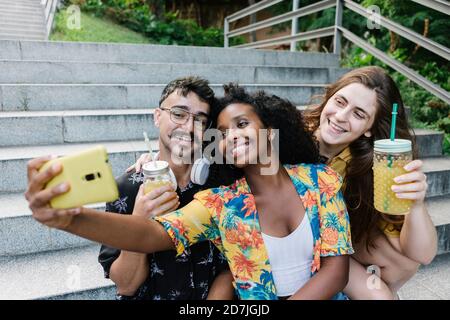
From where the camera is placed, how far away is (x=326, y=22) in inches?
257

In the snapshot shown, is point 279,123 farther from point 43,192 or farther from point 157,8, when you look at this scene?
point 157,8

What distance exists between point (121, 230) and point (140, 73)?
3132 mm

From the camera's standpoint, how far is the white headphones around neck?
1.56 metres

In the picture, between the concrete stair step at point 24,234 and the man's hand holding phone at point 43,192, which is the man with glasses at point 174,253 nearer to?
the man's hand holding phone at point 43,192

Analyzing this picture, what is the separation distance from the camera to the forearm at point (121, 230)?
105cm

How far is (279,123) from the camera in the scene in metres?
1.58

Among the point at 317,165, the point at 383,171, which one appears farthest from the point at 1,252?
the point at 383,171

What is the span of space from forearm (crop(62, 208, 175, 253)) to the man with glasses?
0.58 feet

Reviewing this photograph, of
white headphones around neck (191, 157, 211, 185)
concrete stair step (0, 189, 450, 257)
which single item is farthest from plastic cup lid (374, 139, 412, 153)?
concrete stair step (0, 189, 450, 257)

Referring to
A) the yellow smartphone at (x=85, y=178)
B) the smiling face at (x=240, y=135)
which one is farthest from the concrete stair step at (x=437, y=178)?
the yellow smartphone at (x=85, y=178)

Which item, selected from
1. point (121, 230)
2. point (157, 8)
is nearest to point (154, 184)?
point (121, 230)

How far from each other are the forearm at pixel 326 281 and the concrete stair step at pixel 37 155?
1.78 metres

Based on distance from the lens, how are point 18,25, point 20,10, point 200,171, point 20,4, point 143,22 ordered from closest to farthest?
point 200,171, point 18,25, point 20,10, point 20,4, point 143,22

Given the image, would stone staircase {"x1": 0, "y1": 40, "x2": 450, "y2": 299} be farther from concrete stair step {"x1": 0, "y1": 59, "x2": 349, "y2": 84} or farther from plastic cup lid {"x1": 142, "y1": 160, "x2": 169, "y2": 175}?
plastic cup lid {"x1": 142, "y1": 160, "x2": 169, "y2": 175}
